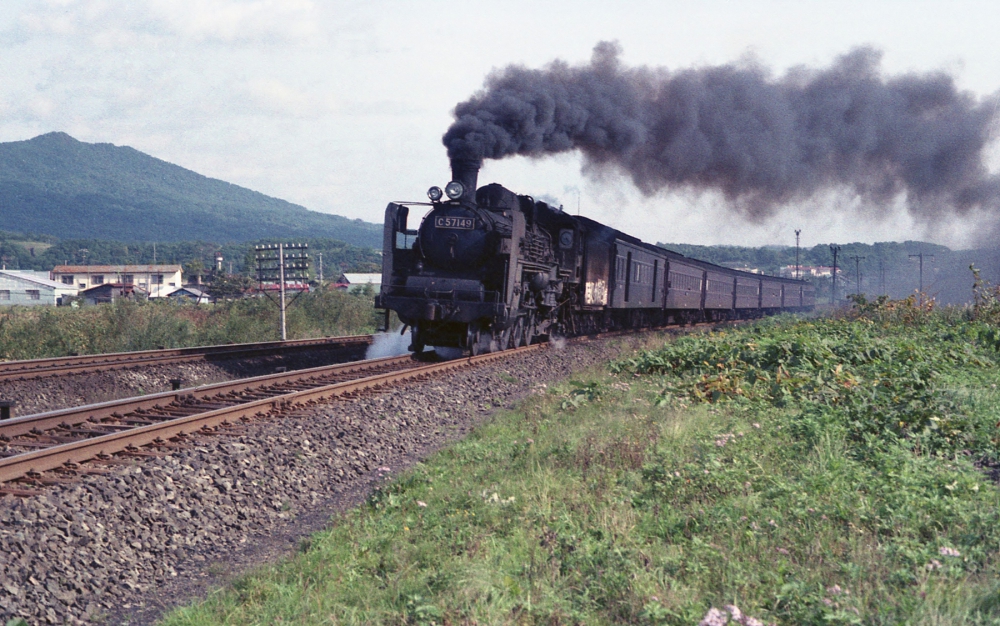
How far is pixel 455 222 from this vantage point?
1647cm

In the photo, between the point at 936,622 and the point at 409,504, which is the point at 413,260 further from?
the point at 936,622

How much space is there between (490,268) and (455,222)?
120 cm

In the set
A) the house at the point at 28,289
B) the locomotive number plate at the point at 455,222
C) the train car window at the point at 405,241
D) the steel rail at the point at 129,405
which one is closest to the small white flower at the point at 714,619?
the steel rail at the point at 129,405

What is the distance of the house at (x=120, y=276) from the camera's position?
109875 mm

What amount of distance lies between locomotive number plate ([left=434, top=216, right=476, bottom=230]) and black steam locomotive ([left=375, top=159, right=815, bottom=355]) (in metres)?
0.02

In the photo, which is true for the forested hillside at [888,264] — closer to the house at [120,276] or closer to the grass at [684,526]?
the grass at [684,526]

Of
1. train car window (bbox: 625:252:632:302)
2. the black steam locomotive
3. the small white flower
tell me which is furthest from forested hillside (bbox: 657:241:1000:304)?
the small white flower

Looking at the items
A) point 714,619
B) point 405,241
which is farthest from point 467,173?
point 714,619

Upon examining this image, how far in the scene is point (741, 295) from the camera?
43500 millimetres

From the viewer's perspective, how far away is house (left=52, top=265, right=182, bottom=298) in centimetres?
10988

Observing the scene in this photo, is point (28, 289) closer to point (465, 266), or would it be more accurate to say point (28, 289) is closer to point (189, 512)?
point (465, 266)

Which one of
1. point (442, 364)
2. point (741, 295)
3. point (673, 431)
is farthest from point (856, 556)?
point (741, 295)

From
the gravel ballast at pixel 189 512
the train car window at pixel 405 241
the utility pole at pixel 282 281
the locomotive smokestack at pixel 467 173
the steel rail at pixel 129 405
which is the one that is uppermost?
the locomotive smokestack at pixel 467 173

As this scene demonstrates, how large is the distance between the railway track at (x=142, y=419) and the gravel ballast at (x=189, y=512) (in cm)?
36
